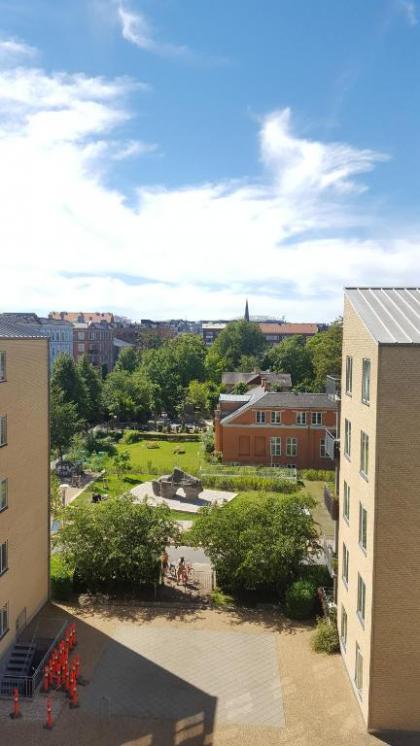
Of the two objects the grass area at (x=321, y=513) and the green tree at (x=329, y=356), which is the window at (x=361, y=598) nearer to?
the grass area at (x=321, y=513)

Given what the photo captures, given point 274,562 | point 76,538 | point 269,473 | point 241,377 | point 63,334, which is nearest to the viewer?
point 274,562

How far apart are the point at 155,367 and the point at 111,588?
6047cm

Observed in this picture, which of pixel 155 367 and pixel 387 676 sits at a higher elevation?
pixel 155 367

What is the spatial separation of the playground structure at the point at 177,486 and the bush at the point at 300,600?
18.1 m

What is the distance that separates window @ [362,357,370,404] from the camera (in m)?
16.5

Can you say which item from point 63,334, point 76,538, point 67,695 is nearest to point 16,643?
point 67,695

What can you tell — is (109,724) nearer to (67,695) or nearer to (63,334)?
(67,695)

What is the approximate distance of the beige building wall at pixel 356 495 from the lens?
15.9 m

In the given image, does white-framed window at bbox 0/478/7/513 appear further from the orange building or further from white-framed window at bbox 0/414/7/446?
the orange building

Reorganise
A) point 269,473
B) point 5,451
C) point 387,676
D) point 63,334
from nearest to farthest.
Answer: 1. point 387,676
2. point 5,451
3. point 269,473
4. point 63,334

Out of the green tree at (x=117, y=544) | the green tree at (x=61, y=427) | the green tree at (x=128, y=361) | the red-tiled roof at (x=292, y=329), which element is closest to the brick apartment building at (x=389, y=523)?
the green tree at (x=117, y=544)

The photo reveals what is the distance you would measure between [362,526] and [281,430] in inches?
1326

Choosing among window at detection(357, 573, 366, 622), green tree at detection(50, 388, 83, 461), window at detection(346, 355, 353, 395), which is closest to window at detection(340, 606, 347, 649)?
window at detection(357, 573, 366, 622)

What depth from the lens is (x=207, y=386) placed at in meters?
81.6
